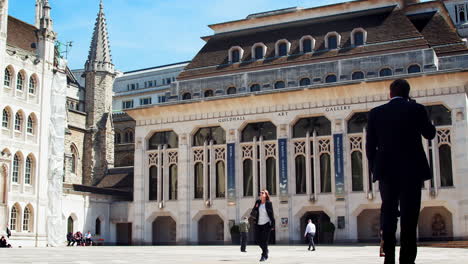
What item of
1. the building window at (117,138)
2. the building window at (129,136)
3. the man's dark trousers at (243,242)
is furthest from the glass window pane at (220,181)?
the building window at (117,138)

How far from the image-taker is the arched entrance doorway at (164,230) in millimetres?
54406

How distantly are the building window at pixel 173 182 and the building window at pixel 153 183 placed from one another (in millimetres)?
1300

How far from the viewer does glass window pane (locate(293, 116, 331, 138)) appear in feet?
158

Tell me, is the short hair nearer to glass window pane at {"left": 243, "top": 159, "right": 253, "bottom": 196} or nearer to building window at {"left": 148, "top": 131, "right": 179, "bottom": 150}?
glass window pane at {"left": 243, "top": 159, "right": 253, "bottom": 196}

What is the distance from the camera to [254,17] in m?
58.0

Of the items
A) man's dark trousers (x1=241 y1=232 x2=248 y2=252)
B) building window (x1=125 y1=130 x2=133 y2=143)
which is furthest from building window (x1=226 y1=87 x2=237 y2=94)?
building window (x1=125 y1=130 x2=133 y2=143)

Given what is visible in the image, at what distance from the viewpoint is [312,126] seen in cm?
4862

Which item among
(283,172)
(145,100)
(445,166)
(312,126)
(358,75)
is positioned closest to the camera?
(445,166)

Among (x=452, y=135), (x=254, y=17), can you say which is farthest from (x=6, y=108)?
(x=452, y=135)

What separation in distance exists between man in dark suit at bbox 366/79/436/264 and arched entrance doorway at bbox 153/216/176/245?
47.5 metres

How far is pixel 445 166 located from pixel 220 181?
1664 centimetres

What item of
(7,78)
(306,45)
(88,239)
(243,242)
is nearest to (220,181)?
(88,239)

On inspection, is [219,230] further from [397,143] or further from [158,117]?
[397,143]

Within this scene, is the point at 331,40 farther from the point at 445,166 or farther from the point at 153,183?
the point at 153,183
